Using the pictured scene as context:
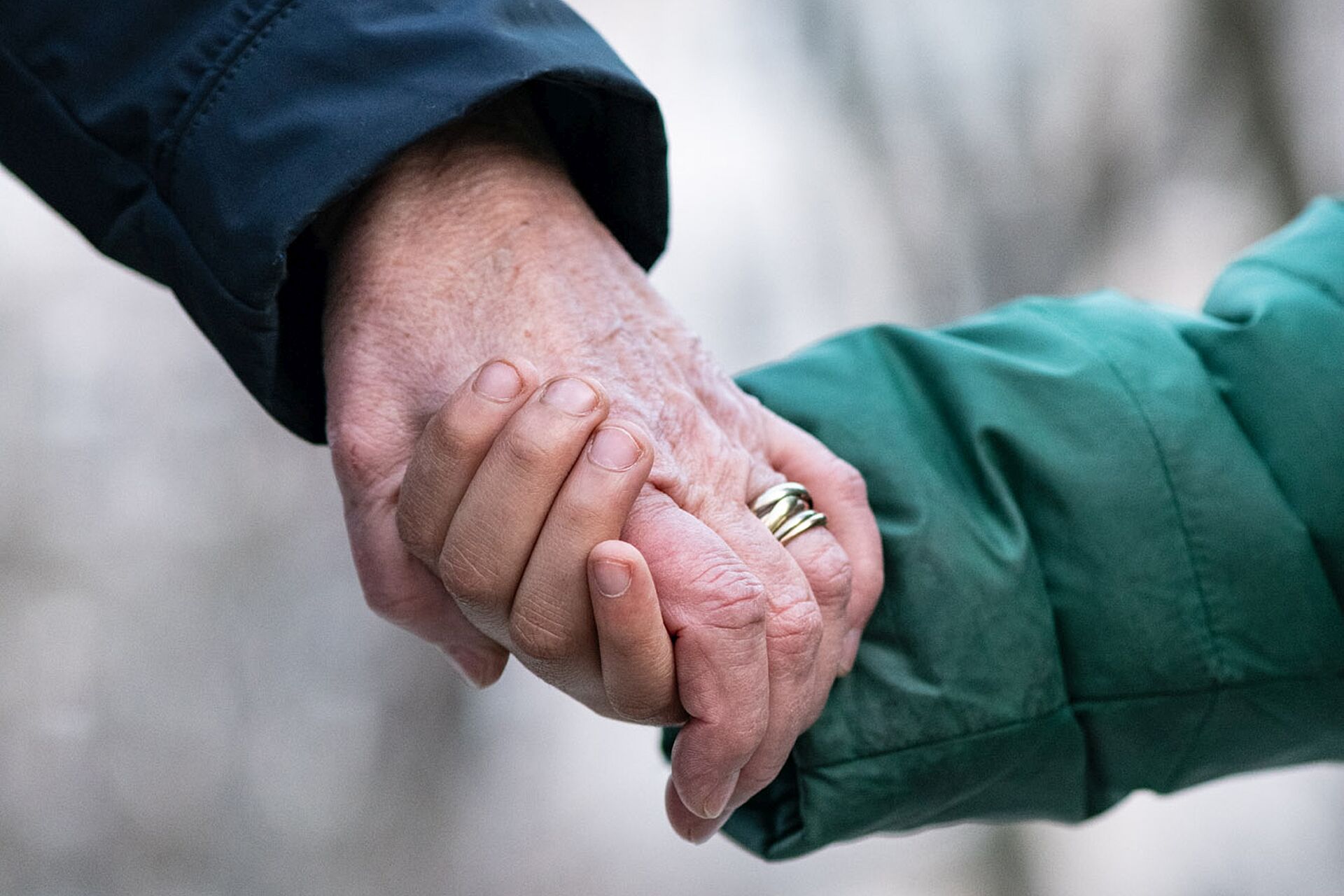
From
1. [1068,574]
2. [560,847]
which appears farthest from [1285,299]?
[560,847]

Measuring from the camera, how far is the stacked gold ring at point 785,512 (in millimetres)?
738

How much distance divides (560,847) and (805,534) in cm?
181

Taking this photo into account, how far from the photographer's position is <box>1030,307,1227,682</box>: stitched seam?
0.86m

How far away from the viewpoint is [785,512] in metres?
0.74

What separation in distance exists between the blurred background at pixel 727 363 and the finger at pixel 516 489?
1.73 meters

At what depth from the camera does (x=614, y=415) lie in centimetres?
69

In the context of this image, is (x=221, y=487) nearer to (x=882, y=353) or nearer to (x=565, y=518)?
(x=882, y=353)

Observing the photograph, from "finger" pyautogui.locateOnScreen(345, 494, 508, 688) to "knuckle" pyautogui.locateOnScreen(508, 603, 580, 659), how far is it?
0.35 feet

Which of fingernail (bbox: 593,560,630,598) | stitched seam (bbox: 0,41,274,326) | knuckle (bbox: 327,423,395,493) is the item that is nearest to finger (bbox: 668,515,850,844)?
fingernail (bbox: 593,560,630,598)

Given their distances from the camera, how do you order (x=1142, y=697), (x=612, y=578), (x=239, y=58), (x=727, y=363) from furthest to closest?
(x=727, y=363) → (x=1142, y=697) → (x=239, y=58) → (x=612, y=578)

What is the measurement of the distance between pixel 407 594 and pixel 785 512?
0.24m

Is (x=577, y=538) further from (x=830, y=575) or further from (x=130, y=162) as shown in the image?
Result: (x=130, y=162)

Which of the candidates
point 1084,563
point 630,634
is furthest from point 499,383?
point 1084,563

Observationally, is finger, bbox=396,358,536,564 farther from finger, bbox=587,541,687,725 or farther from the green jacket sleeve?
the green jacket sleeve
